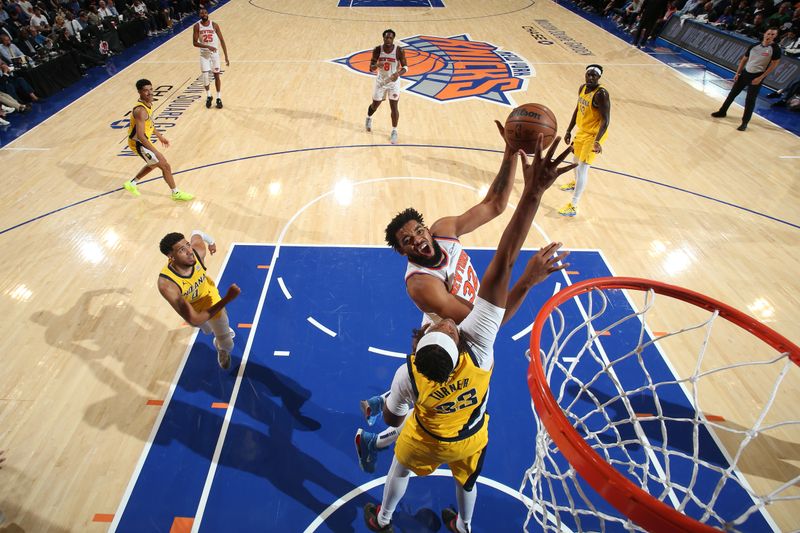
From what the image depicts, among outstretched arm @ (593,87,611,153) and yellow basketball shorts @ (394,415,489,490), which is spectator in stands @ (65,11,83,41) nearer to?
outstretched arm @ (593,87,611,153)

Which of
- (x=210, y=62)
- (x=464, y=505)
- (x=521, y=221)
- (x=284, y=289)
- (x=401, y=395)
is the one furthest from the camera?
(x=210, y=62)

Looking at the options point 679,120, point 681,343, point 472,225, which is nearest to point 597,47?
point 679,120

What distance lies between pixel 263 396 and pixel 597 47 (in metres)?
15.0

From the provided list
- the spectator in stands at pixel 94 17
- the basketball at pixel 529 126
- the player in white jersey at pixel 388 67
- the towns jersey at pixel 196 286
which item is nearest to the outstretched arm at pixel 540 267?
the basketball at pixel 529 126

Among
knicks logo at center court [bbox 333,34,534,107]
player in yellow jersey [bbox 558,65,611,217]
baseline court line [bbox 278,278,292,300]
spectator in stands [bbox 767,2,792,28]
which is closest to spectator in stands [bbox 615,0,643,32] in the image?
spectator in stands [bbox 767,2,792,28]

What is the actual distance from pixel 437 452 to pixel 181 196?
5723mm

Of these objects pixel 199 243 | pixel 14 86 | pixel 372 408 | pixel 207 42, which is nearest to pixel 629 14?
pixel 207 42

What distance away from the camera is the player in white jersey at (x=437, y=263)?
304 centimetres

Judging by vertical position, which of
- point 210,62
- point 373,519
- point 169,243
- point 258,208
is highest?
point 169,243

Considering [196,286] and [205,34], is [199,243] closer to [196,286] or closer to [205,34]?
[196,286]

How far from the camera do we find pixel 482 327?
227cm

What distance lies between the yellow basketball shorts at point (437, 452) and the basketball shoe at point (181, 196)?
544 cm

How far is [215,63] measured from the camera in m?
9.17

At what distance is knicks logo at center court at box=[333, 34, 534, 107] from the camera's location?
10602mm
